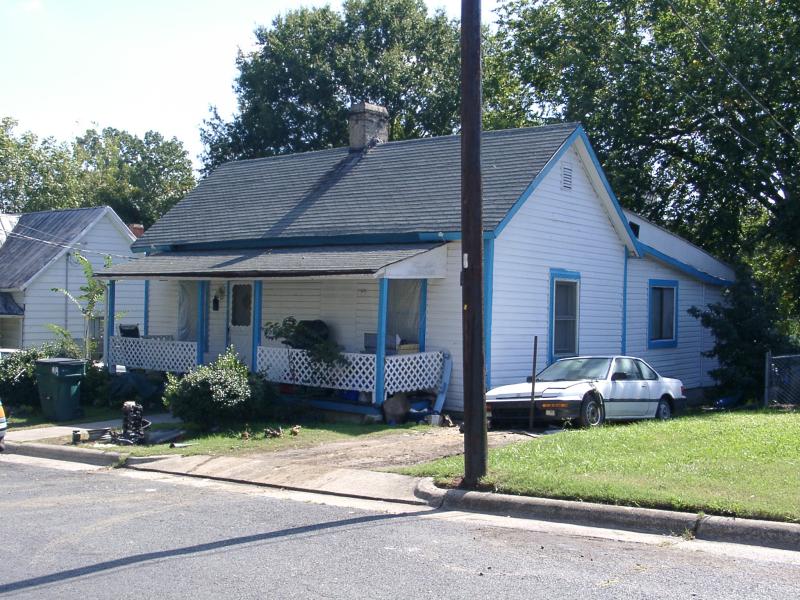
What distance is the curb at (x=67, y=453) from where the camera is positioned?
515 inches

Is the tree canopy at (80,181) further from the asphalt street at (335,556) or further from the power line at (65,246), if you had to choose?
the asphalt street at (335,556)

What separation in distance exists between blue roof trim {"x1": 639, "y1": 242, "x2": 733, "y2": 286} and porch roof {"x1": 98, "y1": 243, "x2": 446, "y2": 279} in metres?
6.59

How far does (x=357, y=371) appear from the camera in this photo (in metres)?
16.1

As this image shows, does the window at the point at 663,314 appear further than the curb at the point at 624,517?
Yes

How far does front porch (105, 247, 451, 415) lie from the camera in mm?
16016

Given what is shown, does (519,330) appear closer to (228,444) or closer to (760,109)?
(228,444)

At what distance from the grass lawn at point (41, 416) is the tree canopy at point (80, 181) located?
33557 millimetres

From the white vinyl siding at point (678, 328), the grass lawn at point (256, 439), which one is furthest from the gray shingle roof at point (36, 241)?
the white vinyl siding at point (678, 328)

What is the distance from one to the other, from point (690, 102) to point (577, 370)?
1451 cm

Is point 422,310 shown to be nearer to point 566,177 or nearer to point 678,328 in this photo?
point 566,177

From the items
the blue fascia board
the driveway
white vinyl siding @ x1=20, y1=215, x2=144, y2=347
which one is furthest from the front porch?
white vinyl siding @ x1=20, y1=215, x2=144, y2=347

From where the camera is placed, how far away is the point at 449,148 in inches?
788

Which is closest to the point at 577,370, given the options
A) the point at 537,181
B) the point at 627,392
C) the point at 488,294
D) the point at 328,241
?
the point at 627,392

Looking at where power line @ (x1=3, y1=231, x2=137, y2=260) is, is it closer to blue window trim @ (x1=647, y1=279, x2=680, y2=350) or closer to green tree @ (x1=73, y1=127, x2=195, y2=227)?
blue window trim @ (x1=647, y1=279, x2=680, y2=350)
